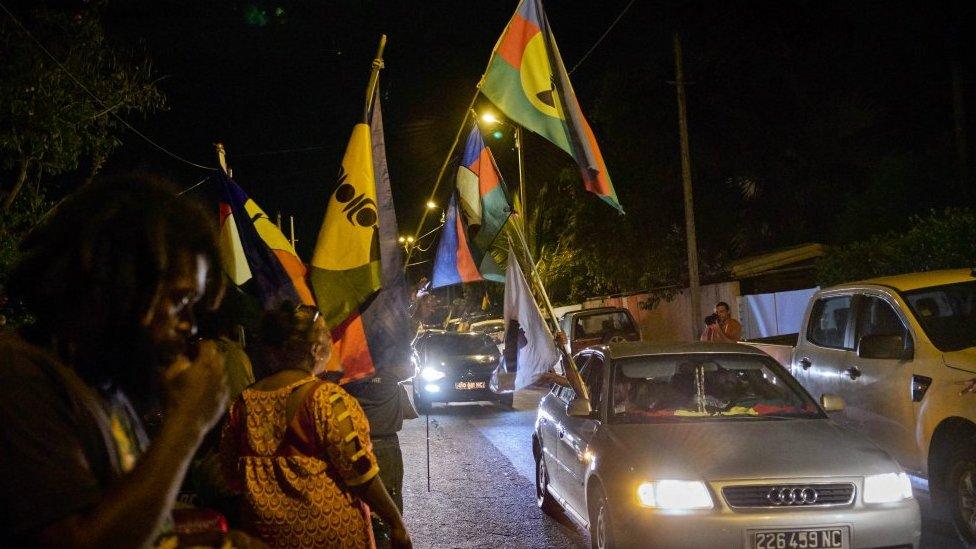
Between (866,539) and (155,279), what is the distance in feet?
15.0

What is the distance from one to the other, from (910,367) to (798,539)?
7.83ft

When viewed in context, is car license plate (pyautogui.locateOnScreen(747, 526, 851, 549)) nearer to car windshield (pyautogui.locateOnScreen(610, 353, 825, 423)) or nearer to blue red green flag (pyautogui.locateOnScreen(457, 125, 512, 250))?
car windshield (pyautogui.locateOnScreen(610, 353, 825, 423))

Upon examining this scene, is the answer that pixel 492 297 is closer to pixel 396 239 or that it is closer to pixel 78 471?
pixel 396 239

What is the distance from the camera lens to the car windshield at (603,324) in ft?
61.6

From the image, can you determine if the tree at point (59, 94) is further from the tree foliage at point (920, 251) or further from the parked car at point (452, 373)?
the tree foliage at point (920, 251)

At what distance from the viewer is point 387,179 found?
20.7 ft

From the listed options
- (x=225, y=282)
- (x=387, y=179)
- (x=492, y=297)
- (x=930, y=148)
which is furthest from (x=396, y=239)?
(x=492, y=297)

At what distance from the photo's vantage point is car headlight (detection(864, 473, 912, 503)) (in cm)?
502

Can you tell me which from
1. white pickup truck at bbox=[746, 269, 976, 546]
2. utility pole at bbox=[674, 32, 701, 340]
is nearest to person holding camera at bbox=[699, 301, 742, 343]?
white pickup truck at bbox=[746, 269, 976, 546]

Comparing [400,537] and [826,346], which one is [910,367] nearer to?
[826,346]

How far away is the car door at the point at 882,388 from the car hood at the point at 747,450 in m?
1.13

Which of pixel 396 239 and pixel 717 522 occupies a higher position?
pixel 396 239

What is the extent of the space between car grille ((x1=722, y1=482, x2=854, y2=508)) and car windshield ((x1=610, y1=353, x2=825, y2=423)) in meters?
1.10

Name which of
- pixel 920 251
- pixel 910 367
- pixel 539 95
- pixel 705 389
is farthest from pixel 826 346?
pixel 920 251
